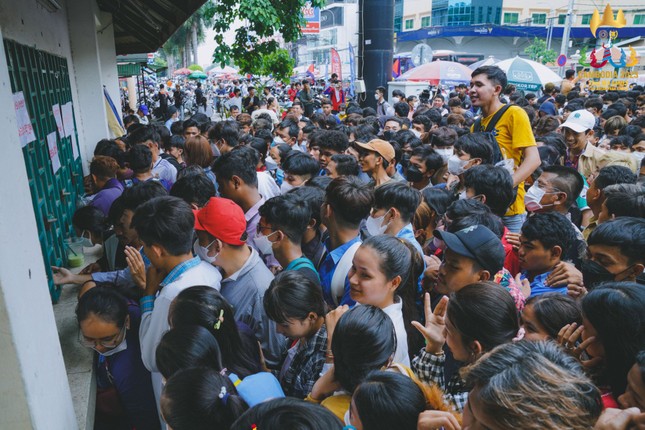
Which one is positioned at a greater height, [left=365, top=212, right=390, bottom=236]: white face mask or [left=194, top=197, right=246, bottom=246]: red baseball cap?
[left=194, top=197, right=246, bottom=246]: red baseball cap

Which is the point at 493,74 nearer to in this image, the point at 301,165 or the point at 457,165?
the point at 457,165

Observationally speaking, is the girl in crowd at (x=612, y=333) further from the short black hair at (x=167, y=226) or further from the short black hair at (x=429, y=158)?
the short black hair at (x=429, y=158)

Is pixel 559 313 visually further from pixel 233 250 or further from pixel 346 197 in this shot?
pixel 233 250

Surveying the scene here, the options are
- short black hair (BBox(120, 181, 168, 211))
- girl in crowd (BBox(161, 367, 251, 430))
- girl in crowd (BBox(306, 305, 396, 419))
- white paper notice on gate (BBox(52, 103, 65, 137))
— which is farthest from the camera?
white paper notice on gate (BBox(52, 103, 65, 137))

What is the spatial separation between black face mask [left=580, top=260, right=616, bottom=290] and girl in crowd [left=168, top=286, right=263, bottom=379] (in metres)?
1.97

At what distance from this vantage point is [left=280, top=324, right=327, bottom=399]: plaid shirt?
7.73 ft

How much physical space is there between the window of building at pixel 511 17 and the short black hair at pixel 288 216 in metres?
62.4

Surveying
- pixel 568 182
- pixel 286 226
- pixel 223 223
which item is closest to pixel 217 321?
pixel 223 223

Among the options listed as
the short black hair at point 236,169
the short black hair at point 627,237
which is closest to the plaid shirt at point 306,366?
the short black hair at point 627,237

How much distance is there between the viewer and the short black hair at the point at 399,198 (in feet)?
10.8

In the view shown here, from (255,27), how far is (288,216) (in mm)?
6482

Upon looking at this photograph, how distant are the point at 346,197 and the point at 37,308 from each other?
1867mm

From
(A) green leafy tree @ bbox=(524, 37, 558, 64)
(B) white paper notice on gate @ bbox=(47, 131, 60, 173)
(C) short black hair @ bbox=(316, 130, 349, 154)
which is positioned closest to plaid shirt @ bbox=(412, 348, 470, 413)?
(C) short black hair @ bbox=(316, 130, 349, 154)

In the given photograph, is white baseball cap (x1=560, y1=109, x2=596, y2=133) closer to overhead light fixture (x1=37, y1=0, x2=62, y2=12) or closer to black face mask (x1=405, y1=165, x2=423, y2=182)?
black face mask (x1=405, y1=165, x2=423, y2=182)
